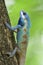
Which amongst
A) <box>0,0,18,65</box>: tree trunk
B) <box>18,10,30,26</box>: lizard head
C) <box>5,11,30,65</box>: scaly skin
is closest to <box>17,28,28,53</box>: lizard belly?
<box>5,11,30,65</box>: scaly skin

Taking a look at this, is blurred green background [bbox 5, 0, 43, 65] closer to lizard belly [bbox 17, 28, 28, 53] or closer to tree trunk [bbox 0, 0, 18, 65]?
lizard belly [bbox 17, 28, 28, 53]

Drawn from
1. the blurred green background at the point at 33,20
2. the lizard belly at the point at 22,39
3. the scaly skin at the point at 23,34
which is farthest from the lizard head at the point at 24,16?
the blurred green background at the point at 33,20

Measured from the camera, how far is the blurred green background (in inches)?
176

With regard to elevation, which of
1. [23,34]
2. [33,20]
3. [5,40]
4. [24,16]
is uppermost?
[24,16]

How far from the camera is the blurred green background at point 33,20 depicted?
4.47m

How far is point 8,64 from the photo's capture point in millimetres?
2873

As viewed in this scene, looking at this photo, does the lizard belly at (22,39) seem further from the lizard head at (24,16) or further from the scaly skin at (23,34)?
the lizard head at (24,16)

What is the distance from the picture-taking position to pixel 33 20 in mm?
4949

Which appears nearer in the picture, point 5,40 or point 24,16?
point 5,40

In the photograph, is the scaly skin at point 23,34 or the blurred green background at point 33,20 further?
the blurred green background at point 33,20

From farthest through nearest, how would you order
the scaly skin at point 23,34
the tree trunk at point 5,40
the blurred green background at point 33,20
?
the blurred green background at point 33,20, the scaly skin at point 23,34, the tree trunk at point 5,40

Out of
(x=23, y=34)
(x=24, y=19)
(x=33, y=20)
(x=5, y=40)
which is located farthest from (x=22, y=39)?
(x=33, y=20)

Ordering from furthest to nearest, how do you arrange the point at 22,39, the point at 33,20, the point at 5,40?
the point at 33,20 < the point at 22,39 < the point at 5,40

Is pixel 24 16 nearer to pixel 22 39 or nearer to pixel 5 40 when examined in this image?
pixel 22 39
